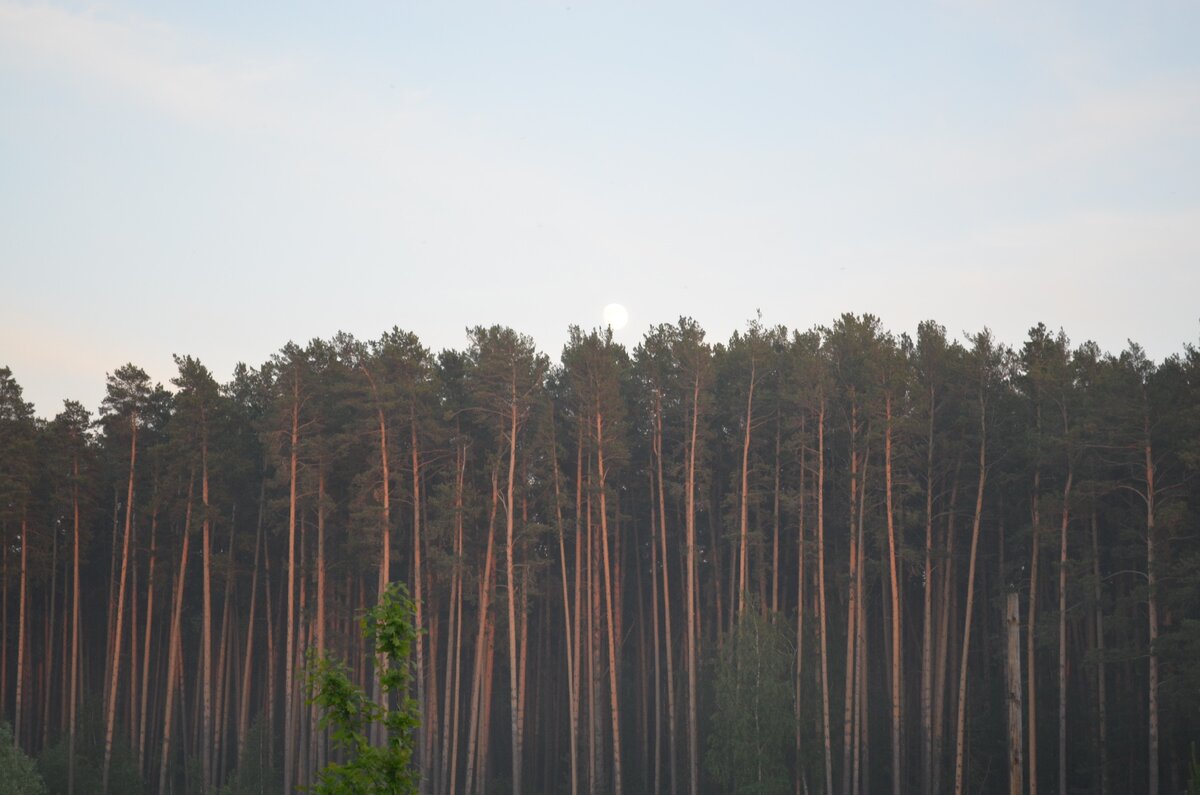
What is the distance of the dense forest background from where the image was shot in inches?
1849

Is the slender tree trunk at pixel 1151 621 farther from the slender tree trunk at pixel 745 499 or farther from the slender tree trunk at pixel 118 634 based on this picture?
the slender tree trunk at pixel 118 634

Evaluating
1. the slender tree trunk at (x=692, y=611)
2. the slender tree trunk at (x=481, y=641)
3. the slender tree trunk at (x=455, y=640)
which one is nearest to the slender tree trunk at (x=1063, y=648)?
the slender tree trunk at (x=692, y=611)

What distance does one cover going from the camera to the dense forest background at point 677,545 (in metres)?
47.0

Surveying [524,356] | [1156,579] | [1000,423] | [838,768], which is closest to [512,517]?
[524,356]

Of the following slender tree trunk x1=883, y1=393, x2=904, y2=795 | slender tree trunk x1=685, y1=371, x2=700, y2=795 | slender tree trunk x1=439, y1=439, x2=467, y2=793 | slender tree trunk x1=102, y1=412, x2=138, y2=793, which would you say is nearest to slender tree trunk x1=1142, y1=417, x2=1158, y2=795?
slender tree trunk x1=883, y1=393, x2=904, y2=795

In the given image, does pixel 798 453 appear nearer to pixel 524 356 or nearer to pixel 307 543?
pixel 524 356

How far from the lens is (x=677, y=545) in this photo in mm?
61625

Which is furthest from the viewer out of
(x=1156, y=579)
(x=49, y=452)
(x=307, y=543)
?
(x=49, y=452)

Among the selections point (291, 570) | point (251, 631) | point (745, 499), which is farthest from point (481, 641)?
point (251, 631)

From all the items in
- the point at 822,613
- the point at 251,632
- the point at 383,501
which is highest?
the point at 383,501

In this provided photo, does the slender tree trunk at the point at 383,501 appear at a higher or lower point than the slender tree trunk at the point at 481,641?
higher

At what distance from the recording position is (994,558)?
55.9 m

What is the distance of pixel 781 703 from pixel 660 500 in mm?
12004

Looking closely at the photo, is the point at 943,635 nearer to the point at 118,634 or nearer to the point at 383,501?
the point at 383,501
